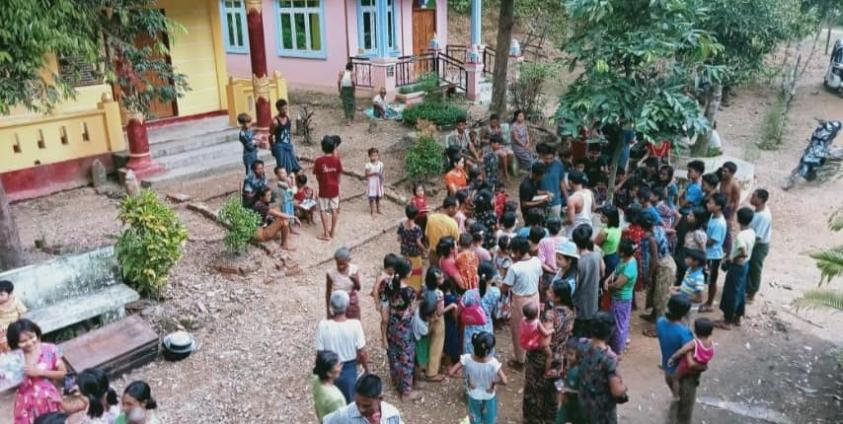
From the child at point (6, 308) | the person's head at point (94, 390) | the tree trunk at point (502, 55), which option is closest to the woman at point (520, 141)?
the tree trunk at point (502, 55)

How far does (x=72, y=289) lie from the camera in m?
7.00

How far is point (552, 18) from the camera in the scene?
945 inches

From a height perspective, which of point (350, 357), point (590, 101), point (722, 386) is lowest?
point (722, 386)

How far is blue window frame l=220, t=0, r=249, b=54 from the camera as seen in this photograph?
69.4ft

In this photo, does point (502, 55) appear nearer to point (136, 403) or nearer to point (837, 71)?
point (136, 403)

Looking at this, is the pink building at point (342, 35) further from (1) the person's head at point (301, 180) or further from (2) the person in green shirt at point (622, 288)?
(2) the person in green shirt at point (622, 288)

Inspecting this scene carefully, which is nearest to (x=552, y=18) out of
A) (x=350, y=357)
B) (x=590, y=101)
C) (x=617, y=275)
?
(x=590, y=101)

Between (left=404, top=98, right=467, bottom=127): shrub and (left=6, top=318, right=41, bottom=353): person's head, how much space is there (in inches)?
429

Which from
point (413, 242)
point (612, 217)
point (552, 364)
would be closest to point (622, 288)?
point (612, 217)

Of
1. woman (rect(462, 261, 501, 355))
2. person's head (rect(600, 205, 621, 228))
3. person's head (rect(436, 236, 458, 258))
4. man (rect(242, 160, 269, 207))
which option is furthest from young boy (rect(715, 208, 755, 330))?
man (rect(242, 160, 269, 207))

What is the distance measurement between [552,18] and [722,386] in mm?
19983

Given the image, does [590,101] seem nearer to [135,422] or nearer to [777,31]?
[135,422]

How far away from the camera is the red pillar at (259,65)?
12484 mm

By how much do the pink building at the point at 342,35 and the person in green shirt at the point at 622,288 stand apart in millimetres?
12461
